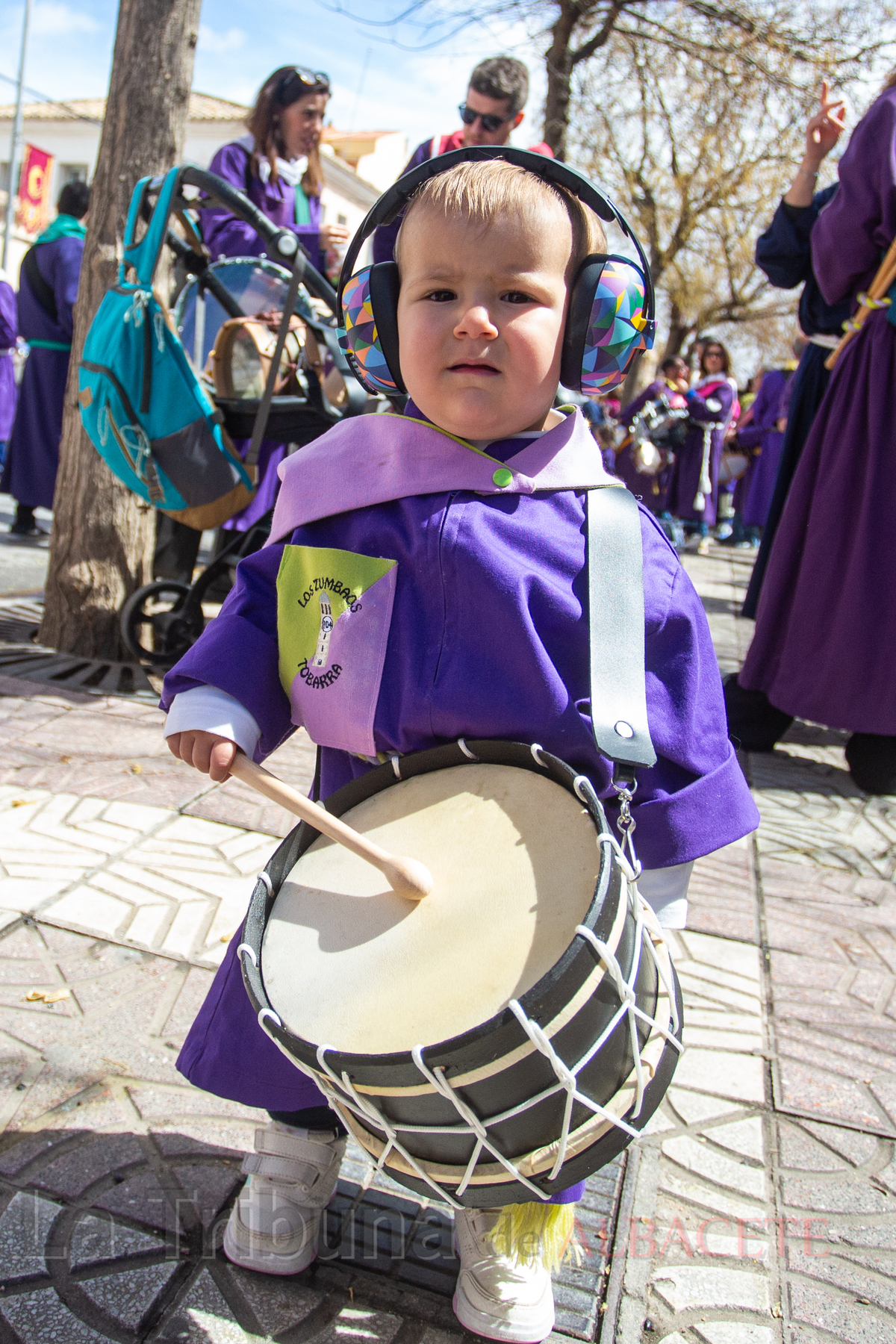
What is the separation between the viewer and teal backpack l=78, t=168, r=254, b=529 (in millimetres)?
3373

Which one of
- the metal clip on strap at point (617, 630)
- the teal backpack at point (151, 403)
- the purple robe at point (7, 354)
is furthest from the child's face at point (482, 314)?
the purple robe at point (7, 354)

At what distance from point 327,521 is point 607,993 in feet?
2.60

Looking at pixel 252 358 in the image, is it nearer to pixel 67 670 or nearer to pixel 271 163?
pixel 271 163

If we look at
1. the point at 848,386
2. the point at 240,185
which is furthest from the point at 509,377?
the point at 240,185

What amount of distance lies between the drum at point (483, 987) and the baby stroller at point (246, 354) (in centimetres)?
251

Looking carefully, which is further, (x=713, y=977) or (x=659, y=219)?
(x=659, y=219)

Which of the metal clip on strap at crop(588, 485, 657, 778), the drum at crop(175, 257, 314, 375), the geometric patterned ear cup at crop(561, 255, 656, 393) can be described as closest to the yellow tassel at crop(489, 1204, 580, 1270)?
the metal clip on strap at crop(588, 485, 657, 778)

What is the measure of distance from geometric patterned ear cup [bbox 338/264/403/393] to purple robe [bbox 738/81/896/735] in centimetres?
254

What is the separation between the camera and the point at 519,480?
4.70 ft

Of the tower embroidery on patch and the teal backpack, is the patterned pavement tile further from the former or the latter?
the tower embroidery on patch

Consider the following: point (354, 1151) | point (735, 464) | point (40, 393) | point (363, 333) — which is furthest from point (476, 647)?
point (735, 464)

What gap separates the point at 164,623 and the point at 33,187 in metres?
30.5

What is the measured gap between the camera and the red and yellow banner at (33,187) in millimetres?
28688

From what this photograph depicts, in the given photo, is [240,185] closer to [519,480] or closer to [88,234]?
[88,234]
